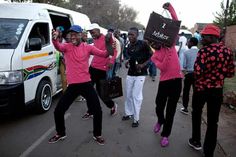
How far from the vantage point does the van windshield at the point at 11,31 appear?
235 inches

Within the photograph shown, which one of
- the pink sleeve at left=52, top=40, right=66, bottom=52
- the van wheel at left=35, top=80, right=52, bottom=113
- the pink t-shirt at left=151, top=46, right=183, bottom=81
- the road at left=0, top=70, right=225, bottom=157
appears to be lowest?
the road at left=0, top=70, right=225, bottom=157

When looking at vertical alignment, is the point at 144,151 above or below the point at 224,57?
below

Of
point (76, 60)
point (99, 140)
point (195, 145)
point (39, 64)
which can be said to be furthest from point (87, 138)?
point (39, 64)

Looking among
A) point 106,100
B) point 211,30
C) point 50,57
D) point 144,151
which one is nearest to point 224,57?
point 211,30

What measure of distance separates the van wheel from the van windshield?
1.12m

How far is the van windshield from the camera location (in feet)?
19.5

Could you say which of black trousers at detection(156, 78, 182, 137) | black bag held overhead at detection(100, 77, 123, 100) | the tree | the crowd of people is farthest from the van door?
the tree

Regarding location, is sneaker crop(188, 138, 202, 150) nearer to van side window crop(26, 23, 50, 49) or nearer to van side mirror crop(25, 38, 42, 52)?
van side mirror crop(25, 38, 42, 52)

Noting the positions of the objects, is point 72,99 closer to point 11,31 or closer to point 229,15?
point 11,31

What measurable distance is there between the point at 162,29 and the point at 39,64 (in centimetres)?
292

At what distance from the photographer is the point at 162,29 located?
488 cm

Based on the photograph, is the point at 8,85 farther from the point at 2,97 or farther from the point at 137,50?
the point at 137,50

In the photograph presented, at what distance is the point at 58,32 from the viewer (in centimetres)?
480

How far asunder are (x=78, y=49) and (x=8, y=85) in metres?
1.57
